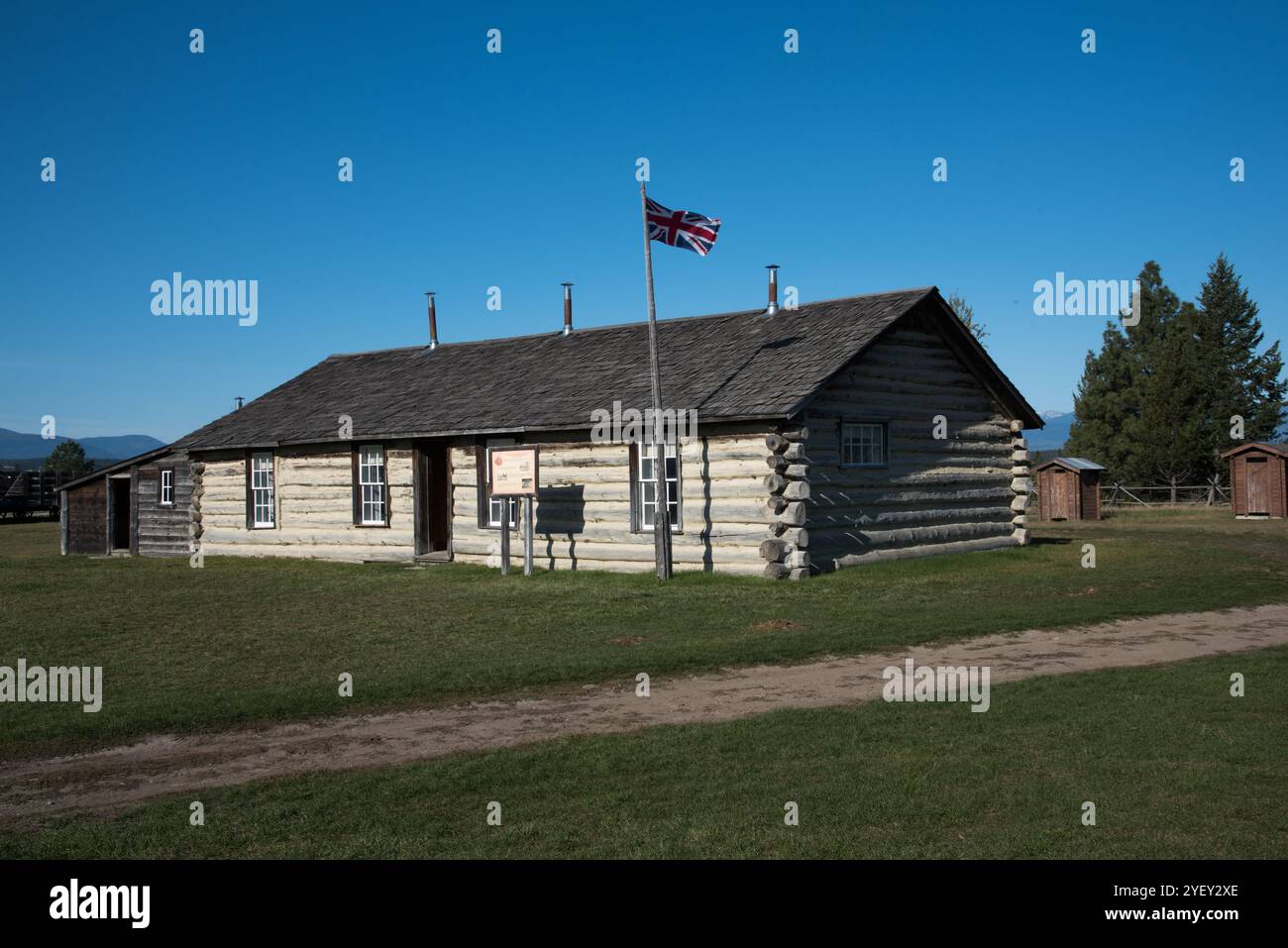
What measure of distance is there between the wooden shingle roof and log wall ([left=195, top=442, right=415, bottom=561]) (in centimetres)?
67

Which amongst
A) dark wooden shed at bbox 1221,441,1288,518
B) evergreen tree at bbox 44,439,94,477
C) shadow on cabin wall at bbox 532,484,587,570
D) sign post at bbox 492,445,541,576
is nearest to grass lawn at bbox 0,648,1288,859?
sign post at bbox 492,445,541,576

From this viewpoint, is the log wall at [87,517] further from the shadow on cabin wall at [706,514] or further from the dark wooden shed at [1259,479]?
the dark wooden shed at [1259,479]

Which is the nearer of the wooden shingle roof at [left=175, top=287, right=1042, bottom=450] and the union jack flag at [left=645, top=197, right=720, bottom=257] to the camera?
the union jack flag at [left=645, top=197, right=720, bottom=257]

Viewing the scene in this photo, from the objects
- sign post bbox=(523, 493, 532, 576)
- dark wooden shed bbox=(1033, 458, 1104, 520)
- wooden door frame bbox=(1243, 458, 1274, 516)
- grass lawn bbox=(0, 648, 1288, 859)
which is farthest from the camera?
dark wooden shed bbox=(1033, 458, 1104, 520)

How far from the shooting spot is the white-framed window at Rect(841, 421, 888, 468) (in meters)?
22.2

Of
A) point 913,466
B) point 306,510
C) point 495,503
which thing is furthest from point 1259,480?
point 306,510

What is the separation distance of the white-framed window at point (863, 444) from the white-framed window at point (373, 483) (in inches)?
451

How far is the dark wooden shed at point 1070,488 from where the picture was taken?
131 feet

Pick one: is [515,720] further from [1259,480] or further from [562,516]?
[1259,480]

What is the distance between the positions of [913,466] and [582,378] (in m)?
7.74

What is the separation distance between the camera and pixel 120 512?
3656 cm

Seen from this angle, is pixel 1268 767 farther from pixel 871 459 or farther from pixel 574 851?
pixel 871 459

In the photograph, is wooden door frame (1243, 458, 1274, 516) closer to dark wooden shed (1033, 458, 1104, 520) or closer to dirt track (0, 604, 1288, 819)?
dark wooden shed (1033, 458, 1104, 520)
